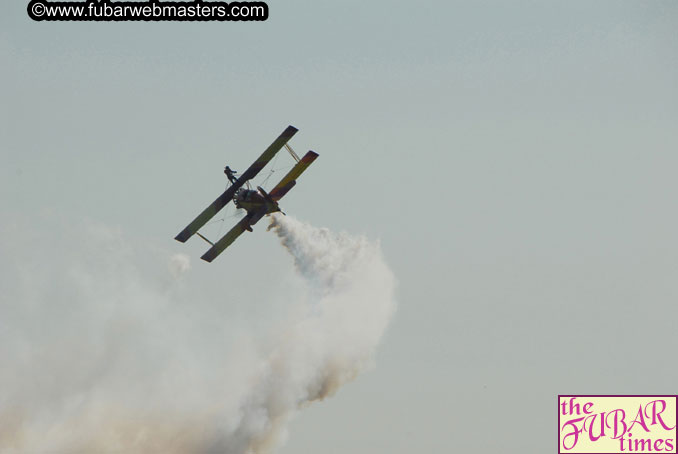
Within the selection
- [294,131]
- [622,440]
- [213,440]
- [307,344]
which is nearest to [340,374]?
[307,344]

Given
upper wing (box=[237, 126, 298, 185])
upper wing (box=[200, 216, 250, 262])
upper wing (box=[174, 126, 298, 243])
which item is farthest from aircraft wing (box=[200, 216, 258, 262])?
upper wing (box=[237, 126, 298, 185])

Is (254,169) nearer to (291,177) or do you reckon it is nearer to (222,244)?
(291,177)

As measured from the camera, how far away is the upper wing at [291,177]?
78.3 meters

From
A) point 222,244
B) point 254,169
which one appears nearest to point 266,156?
point 254,169

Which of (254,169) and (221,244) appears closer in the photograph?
(254,169)

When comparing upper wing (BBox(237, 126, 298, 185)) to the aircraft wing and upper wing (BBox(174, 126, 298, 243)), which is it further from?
the aircraft wing

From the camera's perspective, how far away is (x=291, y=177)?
7925cm

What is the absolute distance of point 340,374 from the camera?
84.2m

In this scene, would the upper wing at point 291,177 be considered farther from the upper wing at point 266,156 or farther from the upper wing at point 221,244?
the upper wing at point 221,244

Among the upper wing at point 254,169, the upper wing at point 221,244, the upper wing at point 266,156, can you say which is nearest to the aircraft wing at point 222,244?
the upper wing at point 221,244

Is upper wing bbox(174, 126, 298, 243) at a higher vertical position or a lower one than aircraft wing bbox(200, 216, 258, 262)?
higher

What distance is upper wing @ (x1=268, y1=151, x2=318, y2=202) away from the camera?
257ft

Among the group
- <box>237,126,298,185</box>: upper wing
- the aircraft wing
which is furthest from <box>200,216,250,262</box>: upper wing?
<box>237,126,298,185</box>: upper wing

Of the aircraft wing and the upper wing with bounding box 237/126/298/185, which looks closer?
the upper wing with bounding box 237/126/298/185
